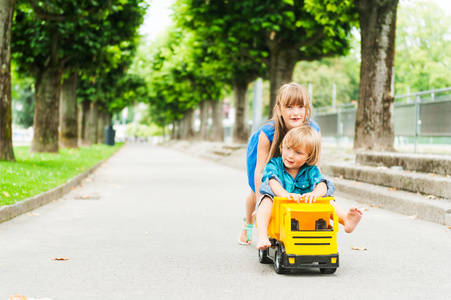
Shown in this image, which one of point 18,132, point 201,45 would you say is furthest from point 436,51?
point 18,132

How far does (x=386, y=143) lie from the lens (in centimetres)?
1450

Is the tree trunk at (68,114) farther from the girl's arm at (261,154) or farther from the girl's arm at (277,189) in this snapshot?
the girl's arm at (277,189)

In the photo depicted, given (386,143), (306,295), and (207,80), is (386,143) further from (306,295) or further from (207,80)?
(207,80)

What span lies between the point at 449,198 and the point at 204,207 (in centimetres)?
376

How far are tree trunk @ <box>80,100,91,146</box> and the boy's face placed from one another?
33.0 metres

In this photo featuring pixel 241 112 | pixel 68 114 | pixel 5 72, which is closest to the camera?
pixel 5 72

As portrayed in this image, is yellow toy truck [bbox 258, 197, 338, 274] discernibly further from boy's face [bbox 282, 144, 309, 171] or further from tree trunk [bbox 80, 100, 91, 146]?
tree trunk [bbox 80, 100, 91, 146]

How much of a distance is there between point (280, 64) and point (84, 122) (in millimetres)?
19072

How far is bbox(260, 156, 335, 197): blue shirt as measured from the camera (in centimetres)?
496

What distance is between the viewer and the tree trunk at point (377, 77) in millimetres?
14500

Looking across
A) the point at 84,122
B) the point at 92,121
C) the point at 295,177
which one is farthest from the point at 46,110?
the point at 92,121

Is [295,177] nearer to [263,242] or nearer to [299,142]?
[299,142]

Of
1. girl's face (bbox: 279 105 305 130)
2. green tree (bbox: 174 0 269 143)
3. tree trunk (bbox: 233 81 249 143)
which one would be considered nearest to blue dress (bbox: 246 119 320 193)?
girl's face (bbox: 279 105 305 130)

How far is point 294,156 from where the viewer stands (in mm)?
4887
